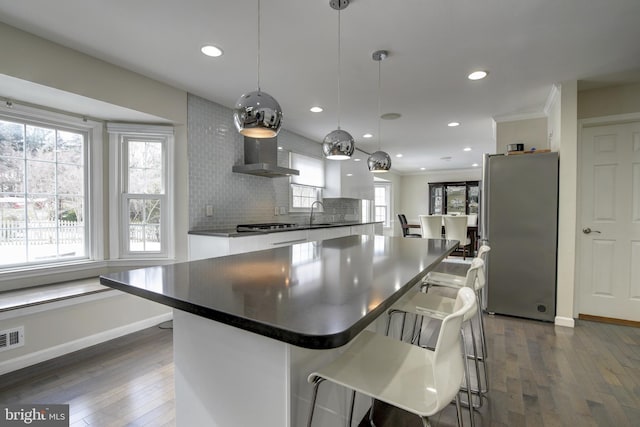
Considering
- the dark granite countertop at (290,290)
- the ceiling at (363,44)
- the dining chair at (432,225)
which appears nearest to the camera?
the dark granite countertop at (290,290)

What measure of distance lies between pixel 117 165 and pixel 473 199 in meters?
8.87

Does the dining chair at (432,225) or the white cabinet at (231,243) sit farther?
the dining chair at (432,225)

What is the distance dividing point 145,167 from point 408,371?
3.19m

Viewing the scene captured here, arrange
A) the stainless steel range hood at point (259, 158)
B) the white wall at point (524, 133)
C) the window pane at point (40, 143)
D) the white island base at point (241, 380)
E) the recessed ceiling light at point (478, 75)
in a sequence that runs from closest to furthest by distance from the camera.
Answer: the white island base at point (241, 380) < the window pane at point (40, 143) < the recessed ceiling light at point (478, 75) < the stainless steel range hood at point (259, 158) < the white wall at point (524, 133)

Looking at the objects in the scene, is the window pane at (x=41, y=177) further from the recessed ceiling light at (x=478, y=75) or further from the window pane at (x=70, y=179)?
the recessed ceiling light at (x=478, y=75)

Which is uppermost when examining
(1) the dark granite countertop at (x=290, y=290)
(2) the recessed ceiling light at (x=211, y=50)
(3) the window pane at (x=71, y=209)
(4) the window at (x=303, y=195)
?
(2) the recessed ceiling light at (x=211, y=50)

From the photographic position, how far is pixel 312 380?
0.98 m

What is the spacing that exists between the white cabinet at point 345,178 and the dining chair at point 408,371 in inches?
167

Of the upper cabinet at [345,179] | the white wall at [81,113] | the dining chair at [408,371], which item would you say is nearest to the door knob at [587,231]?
the dining chair at [408,371]

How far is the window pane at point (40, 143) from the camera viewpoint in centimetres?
254

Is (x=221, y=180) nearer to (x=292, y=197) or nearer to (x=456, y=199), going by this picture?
(x=292, y=197)

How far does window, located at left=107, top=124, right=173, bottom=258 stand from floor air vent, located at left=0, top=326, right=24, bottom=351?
3.20 feet

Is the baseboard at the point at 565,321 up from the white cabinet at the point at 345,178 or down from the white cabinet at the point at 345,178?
down

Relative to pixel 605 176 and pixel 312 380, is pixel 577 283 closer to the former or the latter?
pixel 605 176
